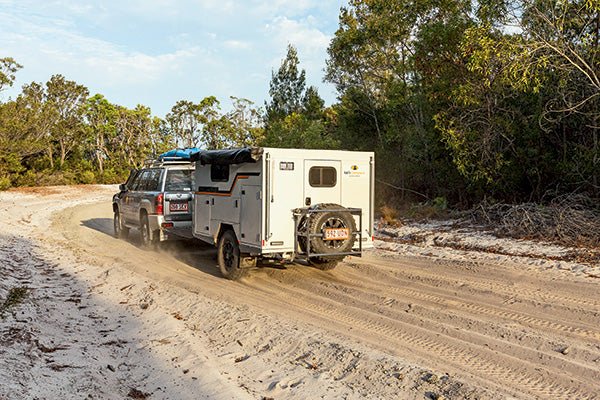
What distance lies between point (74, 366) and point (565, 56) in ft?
41.4

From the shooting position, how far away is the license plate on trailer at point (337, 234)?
8891 mm

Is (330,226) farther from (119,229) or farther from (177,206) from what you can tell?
(119,229)

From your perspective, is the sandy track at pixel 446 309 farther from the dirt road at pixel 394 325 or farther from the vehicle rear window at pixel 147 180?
the vehicle rear window at pixel 147 180

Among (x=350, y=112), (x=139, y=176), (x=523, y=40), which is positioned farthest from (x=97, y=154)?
(x=523, y=40)

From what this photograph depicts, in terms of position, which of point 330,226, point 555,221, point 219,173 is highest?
point 219,173

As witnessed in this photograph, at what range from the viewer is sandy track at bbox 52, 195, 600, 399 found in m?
5.30

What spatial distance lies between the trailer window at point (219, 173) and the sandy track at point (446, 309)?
6.22 ft

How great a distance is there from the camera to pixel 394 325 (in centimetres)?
675

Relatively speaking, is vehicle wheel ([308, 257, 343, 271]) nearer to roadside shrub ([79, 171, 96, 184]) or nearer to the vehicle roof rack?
the vehicle roof rack

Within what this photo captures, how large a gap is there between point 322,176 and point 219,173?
212cm

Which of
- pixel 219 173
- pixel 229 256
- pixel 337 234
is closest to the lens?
pixel 337 234

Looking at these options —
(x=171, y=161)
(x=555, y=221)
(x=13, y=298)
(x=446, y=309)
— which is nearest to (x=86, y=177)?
(x=171, y=161)

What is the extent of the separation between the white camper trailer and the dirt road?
0.66 m

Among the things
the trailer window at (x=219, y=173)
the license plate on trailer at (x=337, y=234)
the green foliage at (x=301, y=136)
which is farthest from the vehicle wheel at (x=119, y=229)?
the green foliage at (x=301, y=136)
